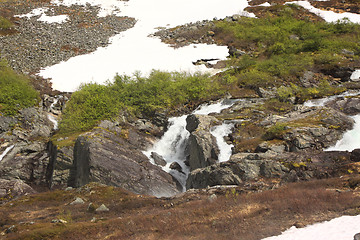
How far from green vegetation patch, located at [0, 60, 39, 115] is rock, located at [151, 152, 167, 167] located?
17.0 meters

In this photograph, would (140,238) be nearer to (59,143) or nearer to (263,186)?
(263,186)

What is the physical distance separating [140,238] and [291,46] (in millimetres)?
43654

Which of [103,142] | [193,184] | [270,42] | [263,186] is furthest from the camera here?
[270,42]

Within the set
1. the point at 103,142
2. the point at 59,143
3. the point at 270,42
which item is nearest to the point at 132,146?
the point at 103,142

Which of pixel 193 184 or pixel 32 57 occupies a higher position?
pixel 32 57

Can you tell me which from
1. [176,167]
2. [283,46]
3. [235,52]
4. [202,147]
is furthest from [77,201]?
[283,46]

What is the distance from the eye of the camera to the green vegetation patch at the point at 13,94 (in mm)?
27502

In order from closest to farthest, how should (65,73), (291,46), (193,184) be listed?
(193,184), (65,73), (291,46)

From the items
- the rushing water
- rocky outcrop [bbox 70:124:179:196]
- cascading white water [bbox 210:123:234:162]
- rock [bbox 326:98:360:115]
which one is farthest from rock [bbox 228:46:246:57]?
rocky outcrop [bbox 70:124:179:196]

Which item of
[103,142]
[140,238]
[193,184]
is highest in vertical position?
[140,238]

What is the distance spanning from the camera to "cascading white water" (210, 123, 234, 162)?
20.9 metres

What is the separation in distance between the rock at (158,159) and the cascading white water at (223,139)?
222 inches

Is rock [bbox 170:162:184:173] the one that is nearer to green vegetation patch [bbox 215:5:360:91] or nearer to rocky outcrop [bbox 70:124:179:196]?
rocky outcrop [bbox 70:124:179:196]

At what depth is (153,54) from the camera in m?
45.8
